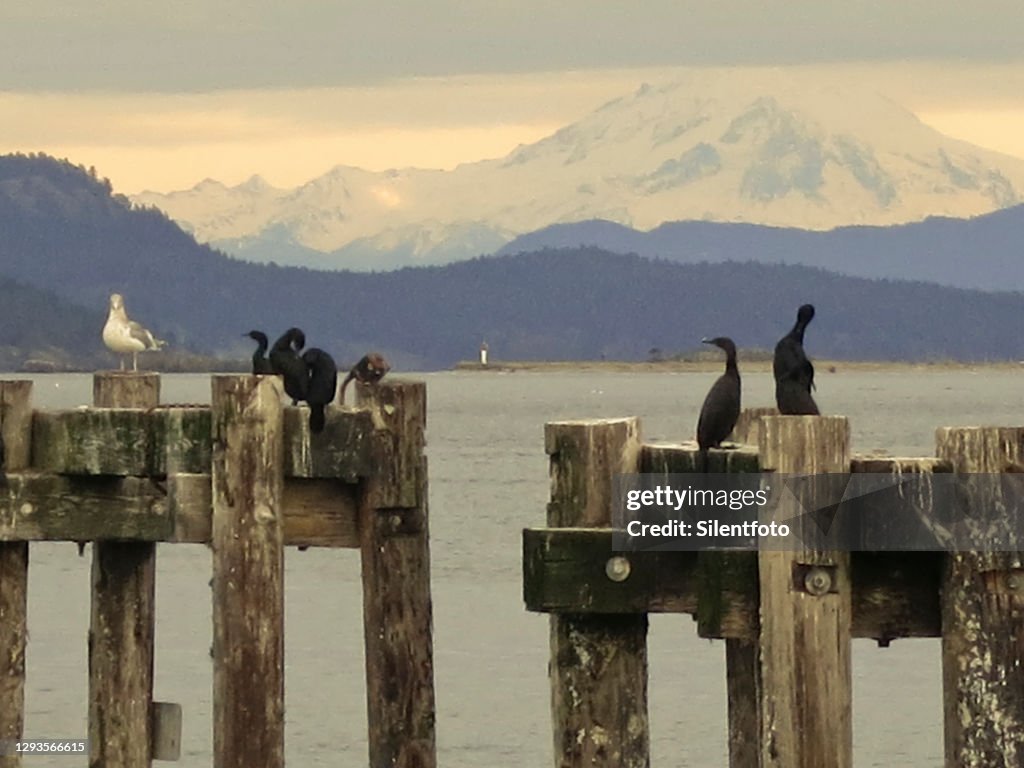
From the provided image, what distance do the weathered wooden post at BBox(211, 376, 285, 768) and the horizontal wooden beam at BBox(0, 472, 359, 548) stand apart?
626 mm

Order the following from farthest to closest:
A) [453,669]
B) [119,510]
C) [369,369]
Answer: [453,669] < [369,369] < [119,510]

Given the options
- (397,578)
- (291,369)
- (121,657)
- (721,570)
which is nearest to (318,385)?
(291,369)

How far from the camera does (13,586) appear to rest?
17500 mm

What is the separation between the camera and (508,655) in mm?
35000

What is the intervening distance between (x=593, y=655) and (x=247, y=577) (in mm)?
3515

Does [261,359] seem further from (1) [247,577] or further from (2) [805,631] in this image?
(2) [805,631]

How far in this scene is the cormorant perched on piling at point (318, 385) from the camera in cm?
1628

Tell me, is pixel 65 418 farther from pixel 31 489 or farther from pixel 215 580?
pixel 215 580

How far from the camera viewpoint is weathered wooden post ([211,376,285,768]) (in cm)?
1575

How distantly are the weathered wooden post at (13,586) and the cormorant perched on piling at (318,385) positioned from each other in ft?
6.30

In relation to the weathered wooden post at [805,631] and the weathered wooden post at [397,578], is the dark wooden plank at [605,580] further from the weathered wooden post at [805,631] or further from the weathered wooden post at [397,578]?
the weathered wooden post at [397,578]

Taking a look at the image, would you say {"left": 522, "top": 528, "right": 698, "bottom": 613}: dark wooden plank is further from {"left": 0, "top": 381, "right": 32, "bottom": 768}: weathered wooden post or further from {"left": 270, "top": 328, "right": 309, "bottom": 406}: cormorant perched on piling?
{"left": 0, "top": 381, "right": 32, "bottom": 768}: weathered wooden post

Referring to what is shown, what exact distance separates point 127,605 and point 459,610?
2259 cm

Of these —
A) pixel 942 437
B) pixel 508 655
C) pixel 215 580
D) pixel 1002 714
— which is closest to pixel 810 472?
pixel 942 437
